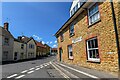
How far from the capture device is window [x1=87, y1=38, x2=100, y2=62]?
31.4 feet

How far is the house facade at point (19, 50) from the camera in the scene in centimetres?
3282

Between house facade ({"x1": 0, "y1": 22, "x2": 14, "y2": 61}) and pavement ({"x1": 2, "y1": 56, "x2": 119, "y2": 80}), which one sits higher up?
house facade ({"x1": 0, "y1": 22, "x2": 14, "y2": 61})

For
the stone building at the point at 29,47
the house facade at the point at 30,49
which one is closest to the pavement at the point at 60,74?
the stone building at the point at 29,47

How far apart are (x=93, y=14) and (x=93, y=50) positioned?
2709 mm

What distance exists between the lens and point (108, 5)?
8.02 metres

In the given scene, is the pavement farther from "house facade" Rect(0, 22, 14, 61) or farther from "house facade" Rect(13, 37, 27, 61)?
"house facade" Rect(13, 37, 27, 61)

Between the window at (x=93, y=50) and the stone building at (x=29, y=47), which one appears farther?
the stone building at (x=29, y=47)

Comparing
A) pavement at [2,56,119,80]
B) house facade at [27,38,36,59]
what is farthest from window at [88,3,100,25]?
house facade at [27,38,36,59]

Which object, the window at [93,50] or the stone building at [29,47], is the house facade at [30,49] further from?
the window at [93,50]

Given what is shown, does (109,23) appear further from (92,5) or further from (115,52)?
(92,5)

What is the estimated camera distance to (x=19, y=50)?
35.2 metres

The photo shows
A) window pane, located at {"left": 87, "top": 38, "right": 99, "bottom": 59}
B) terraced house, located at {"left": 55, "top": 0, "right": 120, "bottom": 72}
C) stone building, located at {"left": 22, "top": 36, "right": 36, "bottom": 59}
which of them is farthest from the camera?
stone building, located at {"left": 22, "top": 36, "right": 36, "bottom": 59}

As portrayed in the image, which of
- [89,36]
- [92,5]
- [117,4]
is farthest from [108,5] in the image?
[89,36]

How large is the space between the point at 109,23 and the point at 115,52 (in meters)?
1.74
